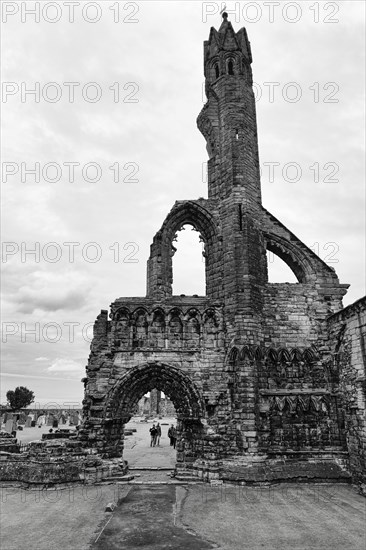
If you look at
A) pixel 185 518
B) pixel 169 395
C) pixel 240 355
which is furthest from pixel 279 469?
pixel 185 518

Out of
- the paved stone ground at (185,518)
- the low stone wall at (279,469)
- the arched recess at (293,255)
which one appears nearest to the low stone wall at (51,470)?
the paved stone ground at (185,518)

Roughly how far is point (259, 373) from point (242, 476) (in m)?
3.47

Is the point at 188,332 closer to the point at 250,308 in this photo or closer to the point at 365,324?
the point at 250,308

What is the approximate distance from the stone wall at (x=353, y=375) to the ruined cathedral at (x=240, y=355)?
44mm

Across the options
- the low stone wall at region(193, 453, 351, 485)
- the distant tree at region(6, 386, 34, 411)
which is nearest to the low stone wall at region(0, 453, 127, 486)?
the low stone wall at region(193, 453, 351, 485)

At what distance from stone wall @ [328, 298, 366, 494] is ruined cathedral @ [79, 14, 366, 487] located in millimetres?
44

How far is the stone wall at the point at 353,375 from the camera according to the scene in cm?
1277

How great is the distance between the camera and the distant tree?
56969 mm

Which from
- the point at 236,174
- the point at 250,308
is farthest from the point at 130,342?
the point at 236,174

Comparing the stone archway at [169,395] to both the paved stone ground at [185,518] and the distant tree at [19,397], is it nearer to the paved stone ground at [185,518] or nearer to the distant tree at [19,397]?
the paved stone ground at [185,518]

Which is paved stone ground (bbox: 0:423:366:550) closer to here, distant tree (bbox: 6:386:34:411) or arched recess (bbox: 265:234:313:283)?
arched recess (bbox: 265:234:313:283)

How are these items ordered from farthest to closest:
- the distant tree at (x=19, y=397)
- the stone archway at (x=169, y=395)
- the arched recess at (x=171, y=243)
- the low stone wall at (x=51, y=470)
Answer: the distant tree at (x=19, y=397) → the arched recess at (x=171, y=243) → the stone archway at (x=169, y=395) → the low stone wall at (x=51, y=470)

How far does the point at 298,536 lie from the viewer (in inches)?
327

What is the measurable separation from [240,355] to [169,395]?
323cm
